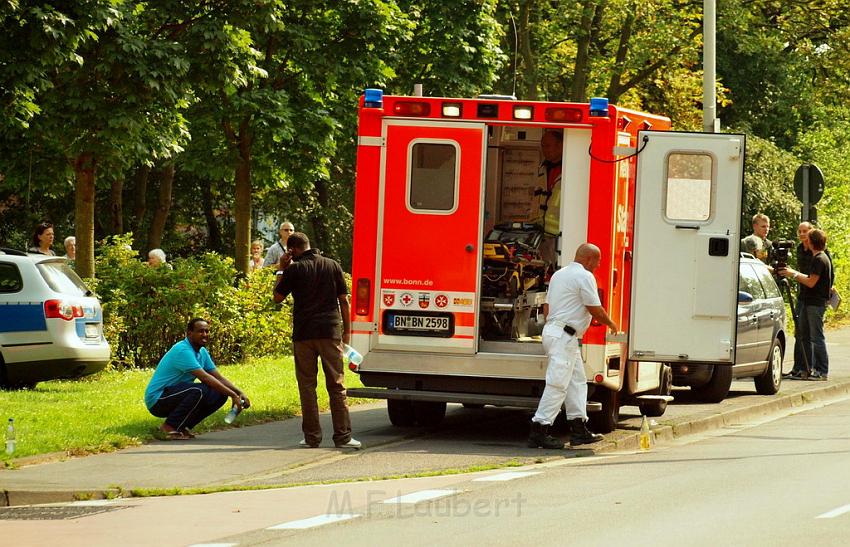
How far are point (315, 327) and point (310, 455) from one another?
1110mm

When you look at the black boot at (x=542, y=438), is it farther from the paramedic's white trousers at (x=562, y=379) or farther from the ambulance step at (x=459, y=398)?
the ambulance step at (x=459, y=398)

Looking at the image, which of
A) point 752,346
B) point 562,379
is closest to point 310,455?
point 562,379

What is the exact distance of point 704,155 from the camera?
13242 mm

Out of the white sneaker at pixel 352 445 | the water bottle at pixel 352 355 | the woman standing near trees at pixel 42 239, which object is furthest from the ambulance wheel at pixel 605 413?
the woman standing near trees at pixel 42 239

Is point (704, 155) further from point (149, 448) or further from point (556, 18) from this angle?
point (556, 18)

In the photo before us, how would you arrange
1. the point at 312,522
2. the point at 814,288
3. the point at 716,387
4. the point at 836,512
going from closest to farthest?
the point at 312,522, the point at 836,512, the point at 716,387, the point at 814,288

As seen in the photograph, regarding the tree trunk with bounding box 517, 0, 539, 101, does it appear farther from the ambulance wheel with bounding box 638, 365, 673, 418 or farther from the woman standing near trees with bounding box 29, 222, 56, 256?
the ambulance wheel with bounding box 638, 365, 673, 418

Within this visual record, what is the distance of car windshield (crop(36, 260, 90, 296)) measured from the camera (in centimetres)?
1645

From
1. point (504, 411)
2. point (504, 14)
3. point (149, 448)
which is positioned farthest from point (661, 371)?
point (504, 14)

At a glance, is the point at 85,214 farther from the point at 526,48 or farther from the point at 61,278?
the point at 526,48

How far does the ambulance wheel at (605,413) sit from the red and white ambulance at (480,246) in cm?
15

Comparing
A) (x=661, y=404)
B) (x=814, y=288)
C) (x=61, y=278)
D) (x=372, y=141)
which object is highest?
(x=372, y=141)

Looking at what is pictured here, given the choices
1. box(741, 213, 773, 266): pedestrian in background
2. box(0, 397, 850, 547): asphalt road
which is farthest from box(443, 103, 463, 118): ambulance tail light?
box(741, 213, 773, 266): pedestrian in background

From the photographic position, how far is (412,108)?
43.9ft
